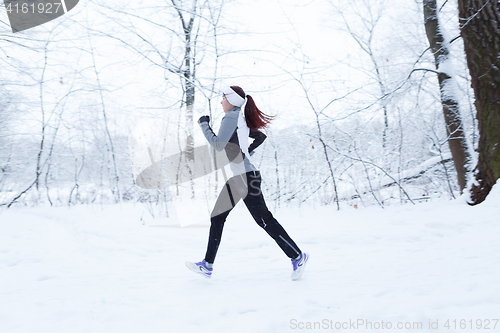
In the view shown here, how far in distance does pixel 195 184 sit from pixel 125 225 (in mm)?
1839

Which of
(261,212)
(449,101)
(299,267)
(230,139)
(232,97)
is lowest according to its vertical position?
(299,267)

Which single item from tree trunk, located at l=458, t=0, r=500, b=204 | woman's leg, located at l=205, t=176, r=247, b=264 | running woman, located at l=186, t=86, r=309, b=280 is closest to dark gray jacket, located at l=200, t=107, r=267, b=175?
running woman, located at l=186, t=86, r=309, b=280

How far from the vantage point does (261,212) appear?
2.35 m

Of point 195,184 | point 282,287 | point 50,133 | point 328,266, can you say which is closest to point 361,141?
point 195,184

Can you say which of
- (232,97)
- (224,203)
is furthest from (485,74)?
(224,203)

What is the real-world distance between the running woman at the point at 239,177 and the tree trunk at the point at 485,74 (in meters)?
3.12

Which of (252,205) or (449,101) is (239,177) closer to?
(252,205)

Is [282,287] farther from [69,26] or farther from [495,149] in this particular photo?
[69,26]

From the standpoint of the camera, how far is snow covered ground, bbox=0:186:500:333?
5.59 ft

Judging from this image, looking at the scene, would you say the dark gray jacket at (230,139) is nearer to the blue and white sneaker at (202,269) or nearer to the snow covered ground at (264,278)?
the blue and white sneaker at (202,269)

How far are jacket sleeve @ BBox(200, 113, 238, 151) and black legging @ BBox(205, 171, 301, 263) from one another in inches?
12.5

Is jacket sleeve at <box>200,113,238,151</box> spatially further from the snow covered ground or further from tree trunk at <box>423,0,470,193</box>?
tree trunk at <box>423,0,470,193</box>

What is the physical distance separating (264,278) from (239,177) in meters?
Result: 0.96

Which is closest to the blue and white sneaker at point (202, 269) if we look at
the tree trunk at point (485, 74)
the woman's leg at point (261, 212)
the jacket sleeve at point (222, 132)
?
the woman's leg at point (261, 212)
